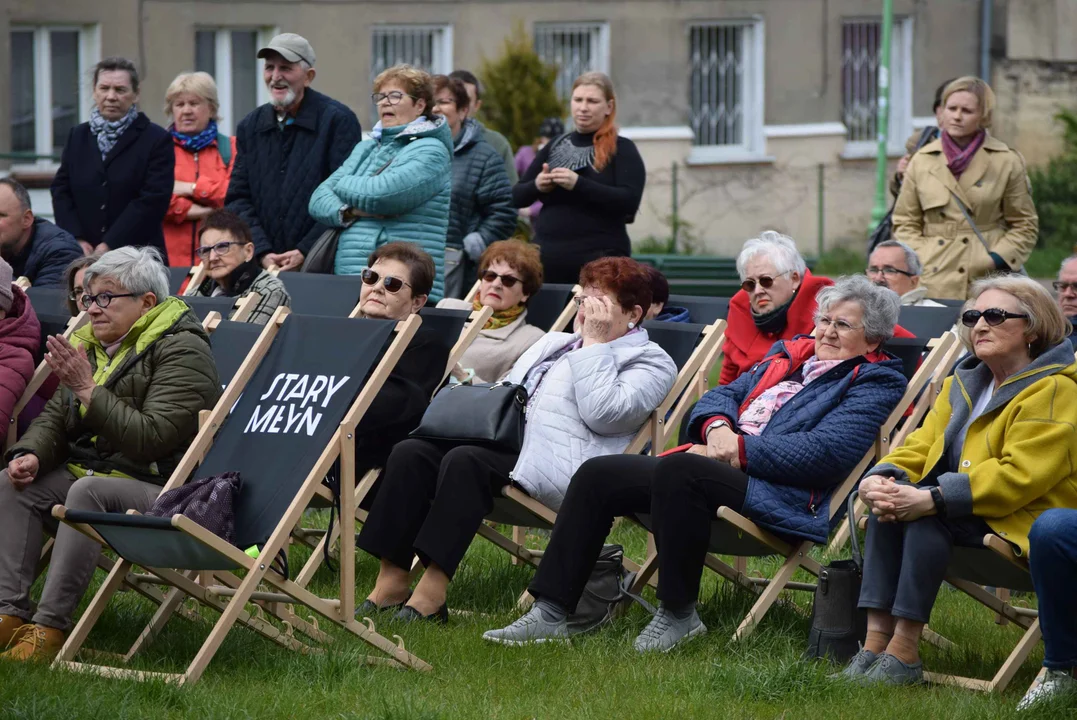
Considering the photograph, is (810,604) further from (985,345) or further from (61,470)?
(61,470)

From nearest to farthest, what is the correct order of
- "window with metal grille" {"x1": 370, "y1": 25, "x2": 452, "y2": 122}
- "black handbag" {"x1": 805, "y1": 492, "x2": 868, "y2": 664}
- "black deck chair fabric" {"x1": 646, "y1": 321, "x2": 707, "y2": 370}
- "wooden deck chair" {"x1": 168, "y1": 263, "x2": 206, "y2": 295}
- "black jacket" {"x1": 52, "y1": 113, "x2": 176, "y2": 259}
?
1. "black handbag" {"x1": 805, "y1": 492, "x2": 868, "y2": 664}
2. "black deck chair fabric" {"x1": 646, "y1": 321, "x2": 707, "y2": 370}
3. "wooden deck chair" {"x1": 168, "y1": 263, "x2": 206, "y2": 295}
4. "black jacket" {"x1": 52, "y1": 113, "x2": 176, "y2": 259}
5. "window with metal grille" {"x1": 370, "y1": 25, "x2": 452, "y2": 122}

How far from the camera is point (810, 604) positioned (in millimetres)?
6285

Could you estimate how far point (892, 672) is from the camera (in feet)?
17.1

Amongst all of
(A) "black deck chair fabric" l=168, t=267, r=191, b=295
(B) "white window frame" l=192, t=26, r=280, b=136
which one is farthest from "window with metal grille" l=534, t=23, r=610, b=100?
(A) "black deck chair fabric" l=168, t=267, r=191, b=295

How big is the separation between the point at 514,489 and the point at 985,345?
1764 millimetres

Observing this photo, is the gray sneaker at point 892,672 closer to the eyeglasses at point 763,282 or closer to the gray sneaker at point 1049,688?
the gray sneaker at point 1049,688

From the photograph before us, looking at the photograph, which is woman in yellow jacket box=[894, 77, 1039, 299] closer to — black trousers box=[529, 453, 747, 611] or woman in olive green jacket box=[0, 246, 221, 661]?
black trousers box=[529, 453, 747, 611]

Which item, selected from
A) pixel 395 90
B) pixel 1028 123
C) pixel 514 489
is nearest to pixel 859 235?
pixel 1028 123

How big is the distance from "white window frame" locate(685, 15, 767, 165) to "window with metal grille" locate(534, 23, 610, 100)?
50.3 inches

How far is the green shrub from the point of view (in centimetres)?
1980

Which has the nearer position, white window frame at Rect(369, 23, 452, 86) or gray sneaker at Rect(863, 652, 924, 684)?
gray sneaker at Rect(863, 652, 924, 684)

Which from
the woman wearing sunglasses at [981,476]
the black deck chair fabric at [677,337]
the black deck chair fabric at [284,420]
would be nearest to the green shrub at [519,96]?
the black deck chair fabric at [677,337]

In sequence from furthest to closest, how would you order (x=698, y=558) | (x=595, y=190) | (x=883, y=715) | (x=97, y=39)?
(x=97, y=39), (x=595, y=190), (x=698, y=558), (x=883, y=715)

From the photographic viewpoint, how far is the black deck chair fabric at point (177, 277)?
27.9 ft
